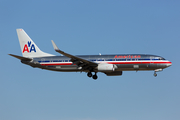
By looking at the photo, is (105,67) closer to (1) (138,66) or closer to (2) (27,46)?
(1) (138,66)

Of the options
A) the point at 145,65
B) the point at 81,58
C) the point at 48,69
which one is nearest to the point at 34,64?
the point at 48,69

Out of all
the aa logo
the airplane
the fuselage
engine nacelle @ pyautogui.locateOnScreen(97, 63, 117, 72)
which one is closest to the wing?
the airplane

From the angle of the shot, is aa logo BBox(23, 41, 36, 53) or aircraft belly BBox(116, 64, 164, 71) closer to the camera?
aircraft belly BBox(116, 64, 164, 71)

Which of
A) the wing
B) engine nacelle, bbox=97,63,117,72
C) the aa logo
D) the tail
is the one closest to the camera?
the wing

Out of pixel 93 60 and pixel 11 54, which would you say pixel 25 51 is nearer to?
pixel 11 54

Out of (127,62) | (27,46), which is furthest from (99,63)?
(27,46)

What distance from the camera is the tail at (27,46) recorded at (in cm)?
6206

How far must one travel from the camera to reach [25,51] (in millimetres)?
62844

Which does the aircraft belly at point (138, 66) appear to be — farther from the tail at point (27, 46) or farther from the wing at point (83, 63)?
the tail at point (27, 46)

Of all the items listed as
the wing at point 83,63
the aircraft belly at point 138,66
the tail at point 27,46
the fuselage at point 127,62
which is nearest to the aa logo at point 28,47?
the tail at point 27,46

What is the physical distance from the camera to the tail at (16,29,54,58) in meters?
62.1

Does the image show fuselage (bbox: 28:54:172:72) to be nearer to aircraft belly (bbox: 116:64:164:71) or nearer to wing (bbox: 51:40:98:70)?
aircraft belly (bbox: 116:64:164:71)

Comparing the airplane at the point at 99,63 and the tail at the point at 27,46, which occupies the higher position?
the tail at the point at 27,46

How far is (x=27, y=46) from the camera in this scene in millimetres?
63125
